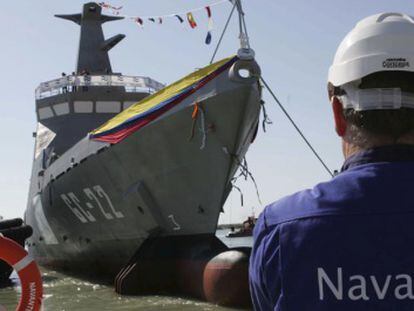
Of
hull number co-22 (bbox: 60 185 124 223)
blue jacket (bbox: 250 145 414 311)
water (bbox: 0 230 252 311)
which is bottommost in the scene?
water (bbox: 0 230 252 311)

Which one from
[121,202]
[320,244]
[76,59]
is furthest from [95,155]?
[320,244]

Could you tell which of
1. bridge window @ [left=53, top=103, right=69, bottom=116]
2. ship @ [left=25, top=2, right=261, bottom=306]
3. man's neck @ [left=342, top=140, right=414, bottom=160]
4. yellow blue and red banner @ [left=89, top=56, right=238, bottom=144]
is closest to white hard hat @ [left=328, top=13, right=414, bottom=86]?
man's neck @ [left=342, top=140, right=414, bottom=160]

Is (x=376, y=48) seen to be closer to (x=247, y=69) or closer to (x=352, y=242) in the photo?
(x=352, y=242)

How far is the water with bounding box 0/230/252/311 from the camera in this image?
28.4 feet

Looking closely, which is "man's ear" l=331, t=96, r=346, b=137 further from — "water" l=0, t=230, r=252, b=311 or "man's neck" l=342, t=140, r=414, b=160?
"water" l=0, t=230, r=252, b=311

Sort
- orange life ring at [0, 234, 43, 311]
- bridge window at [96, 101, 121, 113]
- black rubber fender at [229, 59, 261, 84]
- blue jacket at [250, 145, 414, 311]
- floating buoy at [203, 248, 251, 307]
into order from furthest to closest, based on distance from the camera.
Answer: bridge window at [96, 101, 121, 113] < black rubber fender at [229, 59, 261, 84] < floating buoy at [203, 248, 251, 307] < orange life ring at [0, 234, 43, 311] < blue jacket at [250, 145, 414, 311]

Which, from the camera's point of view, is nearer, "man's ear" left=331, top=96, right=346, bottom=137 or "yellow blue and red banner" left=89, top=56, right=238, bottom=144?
"man's ear" left=331, top=96, right=346, bottom=137

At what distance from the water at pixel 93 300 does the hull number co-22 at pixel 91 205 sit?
1461 mm

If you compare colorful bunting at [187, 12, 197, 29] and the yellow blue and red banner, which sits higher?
colorful bunting at [187, 12, 197, 29]

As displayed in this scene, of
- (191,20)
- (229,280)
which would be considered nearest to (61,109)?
(191,20)

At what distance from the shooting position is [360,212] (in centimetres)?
120

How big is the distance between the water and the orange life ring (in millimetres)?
2803

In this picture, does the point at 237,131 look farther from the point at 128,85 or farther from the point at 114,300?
the point at 128,85

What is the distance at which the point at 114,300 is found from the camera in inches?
380
